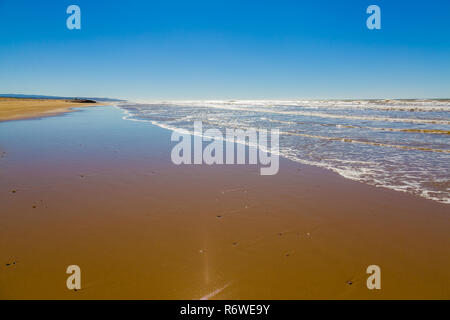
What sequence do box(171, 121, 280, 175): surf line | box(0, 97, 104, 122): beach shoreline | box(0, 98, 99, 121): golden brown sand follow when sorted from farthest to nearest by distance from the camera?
box(0, 98, 99, 121): golden brown sand < box(0, 97, 104, 122): beach shoreline < box(171, 121, 280, 175): surf line

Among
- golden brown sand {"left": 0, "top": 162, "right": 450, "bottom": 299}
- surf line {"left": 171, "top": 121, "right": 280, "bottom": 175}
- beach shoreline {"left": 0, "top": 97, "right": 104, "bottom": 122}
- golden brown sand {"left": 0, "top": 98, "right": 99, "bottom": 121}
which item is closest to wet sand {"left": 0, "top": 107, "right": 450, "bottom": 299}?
golden brown sand {"left": 0, "top": 162, "right": 450, "bottom": 299}

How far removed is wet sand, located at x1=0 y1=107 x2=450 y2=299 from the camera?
268 centimetres

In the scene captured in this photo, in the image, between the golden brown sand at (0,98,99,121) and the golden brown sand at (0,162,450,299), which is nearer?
the golden brown sand at (0,162,450,299)

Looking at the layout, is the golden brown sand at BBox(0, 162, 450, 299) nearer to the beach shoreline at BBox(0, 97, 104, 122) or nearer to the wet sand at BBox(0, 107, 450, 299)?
the wet sand at BBox(0, 107, 450, 299)

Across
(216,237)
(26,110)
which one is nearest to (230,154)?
(216,237)

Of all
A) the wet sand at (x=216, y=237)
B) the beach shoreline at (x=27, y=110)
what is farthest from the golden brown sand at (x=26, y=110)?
the wet sand at (x=216, y=237)

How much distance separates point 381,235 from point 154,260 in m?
3.26

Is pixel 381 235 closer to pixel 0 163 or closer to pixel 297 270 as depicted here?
pixel 297 270

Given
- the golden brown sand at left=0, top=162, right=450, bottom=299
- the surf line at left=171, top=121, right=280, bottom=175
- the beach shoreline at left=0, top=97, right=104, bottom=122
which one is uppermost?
the beach shoreline at left=0, top=97, right=104, bottom=122

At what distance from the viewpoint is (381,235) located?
3.65 meters

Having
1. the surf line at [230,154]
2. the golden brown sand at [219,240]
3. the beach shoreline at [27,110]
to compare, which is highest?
the beach shoreline at [27,110]

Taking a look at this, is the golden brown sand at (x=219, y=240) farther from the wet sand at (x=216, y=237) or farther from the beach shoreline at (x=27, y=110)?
the beach shoreline at (x=27, y=110)

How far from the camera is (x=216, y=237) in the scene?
3.60 meters

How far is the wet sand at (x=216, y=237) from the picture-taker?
8.80ft
